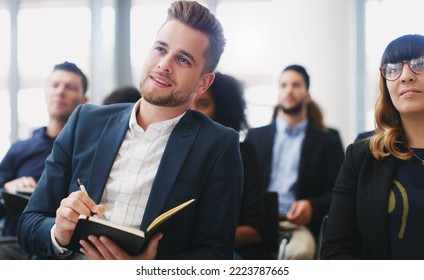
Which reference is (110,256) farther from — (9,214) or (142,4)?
(142,4)

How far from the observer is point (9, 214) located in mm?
1818

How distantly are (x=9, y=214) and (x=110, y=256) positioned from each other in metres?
0.56

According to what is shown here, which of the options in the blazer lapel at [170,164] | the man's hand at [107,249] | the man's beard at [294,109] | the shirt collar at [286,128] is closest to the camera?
the man's hand at [107,249]

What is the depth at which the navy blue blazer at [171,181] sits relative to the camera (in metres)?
Answer: 1.51

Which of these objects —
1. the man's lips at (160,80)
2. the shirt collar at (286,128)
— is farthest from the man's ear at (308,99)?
the man's lips at (160,80)

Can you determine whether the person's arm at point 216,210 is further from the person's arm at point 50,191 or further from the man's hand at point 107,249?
the person's arm at point 50,191

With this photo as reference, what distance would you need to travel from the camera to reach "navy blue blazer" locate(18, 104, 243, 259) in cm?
151

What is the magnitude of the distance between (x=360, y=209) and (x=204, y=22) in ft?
2.39

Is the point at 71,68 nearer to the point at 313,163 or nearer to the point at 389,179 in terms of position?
the point at 313,163

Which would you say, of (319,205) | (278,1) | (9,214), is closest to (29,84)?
(9,214)

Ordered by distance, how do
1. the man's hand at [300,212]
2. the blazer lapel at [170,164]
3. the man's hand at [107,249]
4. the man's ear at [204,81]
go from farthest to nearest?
the man's hand at [300,212] < the man's ear at [204,81] < the blazer lapel at [170,164] < the man's hand at [107,249]

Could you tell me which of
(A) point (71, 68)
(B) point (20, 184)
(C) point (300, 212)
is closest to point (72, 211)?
(B) point (20, 184)

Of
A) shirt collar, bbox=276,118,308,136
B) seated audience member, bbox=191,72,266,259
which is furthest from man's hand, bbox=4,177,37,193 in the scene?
shirt collar, bbox=276,118,308,136

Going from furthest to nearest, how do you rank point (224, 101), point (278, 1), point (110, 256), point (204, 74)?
point (224, 101)
point (278, 1)
point (204, 74)
point (110, 256)
